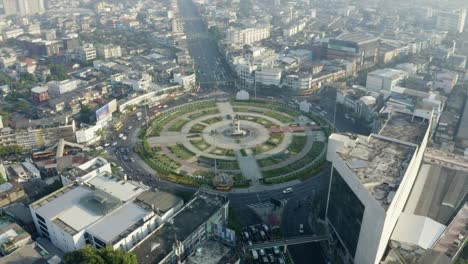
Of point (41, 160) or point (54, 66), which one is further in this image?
point (54, 66)

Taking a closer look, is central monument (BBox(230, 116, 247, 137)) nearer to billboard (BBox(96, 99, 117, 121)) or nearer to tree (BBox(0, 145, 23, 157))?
billboard (BBox(96, 99, 117, 121))

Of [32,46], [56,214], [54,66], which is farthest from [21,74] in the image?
[56,214]

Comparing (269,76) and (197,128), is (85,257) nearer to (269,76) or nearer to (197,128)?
(197,128)

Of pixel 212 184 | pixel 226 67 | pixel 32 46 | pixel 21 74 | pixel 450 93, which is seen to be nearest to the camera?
pixel 212 184

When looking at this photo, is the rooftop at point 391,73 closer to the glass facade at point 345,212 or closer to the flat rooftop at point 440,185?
the flat rooftop at point 440,185

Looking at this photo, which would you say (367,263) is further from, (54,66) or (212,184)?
→ (54,66)

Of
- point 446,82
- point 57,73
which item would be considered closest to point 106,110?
point 57,73

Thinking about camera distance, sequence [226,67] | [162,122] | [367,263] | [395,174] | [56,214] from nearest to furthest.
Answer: [367,263]
[395,174]
[56,214]
[162,122]
[226,67]

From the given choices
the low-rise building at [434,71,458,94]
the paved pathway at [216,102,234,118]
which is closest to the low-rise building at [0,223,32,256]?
the paved pathway at [216,102,234,118]

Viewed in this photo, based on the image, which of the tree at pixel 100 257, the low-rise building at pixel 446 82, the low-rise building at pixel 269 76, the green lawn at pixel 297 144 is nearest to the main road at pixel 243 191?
the green lawn at pixel 297 144
